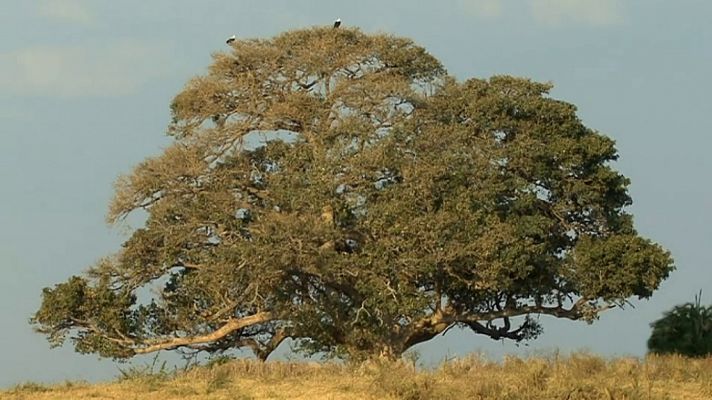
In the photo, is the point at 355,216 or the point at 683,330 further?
the point at 683,330

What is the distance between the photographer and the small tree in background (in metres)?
29.4

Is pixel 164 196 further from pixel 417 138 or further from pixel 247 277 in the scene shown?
pixel 417 138

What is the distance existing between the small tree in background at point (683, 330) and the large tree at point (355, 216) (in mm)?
3471

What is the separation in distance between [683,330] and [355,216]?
9.82 m

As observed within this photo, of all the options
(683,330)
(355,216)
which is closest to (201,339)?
(355,216)

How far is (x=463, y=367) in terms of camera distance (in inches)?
658

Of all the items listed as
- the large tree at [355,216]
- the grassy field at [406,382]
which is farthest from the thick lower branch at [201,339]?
the grassy field at [406,382]

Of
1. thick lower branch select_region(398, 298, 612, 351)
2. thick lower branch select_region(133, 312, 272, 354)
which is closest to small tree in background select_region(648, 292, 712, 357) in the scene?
thick lower branch select_region(398, 298, 612, 351)

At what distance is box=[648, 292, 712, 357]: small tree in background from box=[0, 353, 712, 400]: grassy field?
39.5 feet

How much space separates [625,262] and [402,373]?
11.9 meters

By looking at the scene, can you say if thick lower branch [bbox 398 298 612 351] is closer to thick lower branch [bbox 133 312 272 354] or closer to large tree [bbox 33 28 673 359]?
large tree [bbox 33 28 673 359]

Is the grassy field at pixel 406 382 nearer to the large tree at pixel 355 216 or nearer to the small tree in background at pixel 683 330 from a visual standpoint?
the large tree at pixel 355 216

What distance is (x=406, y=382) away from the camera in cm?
1471

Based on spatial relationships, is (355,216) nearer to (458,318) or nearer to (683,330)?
(458,318)
